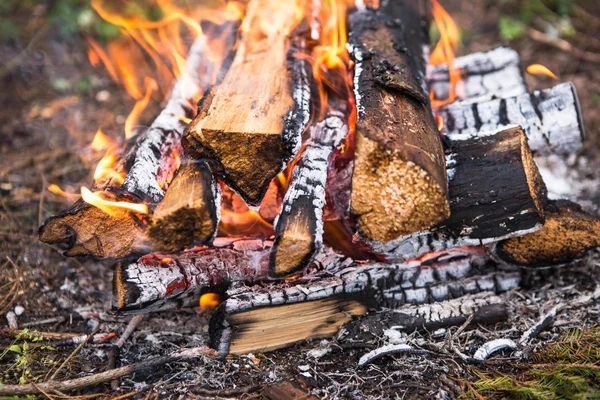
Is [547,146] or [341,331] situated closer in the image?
[341,331]

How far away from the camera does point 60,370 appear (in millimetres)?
2330

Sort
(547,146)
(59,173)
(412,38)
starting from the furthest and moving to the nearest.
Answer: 1. (59,173)
2. (412,38)
3. (547,146)

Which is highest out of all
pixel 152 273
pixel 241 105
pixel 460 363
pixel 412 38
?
pixel 412 38

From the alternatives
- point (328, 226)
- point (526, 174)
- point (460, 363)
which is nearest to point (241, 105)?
point (328, 226)

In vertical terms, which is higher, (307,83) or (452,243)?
(307,83)

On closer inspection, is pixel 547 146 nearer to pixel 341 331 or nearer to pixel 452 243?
pixel 452 243

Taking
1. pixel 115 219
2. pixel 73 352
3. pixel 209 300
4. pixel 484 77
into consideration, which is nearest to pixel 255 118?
pixel 115 219

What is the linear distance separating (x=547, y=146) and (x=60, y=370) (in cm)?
274

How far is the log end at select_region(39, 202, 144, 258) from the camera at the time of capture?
229 cm

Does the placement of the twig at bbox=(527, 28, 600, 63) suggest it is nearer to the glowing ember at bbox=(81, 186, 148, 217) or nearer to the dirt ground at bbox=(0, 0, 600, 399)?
the dirt ground at bbox=(0, 0, 600, 399)

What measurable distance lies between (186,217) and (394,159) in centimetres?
84

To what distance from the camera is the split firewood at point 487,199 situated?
2316 millimetres

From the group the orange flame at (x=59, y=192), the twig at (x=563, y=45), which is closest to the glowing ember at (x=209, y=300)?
the orange flame at (x=59, y=192)

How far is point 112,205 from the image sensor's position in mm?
2266
